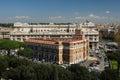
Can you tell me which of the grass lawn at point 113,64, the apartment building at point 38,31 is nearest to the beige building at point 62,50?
the grass lawn at point 113,64

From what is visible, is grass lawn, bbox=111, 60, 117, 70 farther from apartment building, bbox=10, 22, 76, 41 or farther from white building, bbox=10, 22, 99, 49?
apartment building, bbox=10, 22, 76, 41

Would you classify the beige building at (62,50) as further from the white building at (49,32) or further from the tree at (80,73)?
the white building at (49,32)

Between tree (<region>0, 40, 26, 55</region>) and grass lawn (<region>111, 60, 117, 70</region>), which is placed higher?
tree (<region>0, 40, 26, 55</region>)

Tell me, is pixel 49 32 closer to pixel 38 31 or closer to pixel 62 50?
pixel 38 31

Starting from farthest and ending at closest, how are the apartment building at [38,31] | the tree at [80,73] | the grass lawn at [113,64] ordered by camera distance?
the apartment building at [38,31]
the grass lawn at [113,64]
the tree at [80,73]

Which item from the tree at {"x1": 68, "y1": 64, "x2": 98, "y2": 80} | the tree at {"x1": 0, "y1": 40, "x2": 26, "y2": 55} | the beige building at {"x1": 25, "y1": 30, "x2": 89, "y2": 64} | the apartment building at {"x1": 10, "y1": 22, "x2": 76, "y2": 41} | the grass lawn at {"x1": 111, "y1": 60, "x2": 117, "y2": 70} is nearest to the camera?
the tree at {"x1": 68, "y1": 64, "x2": 98, "y2": 80}

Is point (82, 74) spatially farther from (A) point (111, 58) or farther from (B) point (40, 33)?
(B) point (40, 33)

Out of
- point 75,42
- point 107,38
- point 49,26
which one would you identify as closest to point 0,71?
point 75,42

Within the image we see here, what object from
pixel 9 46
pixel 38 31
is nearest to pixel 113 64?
pixel 9 46

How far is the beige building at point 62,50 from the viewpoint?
113 ft

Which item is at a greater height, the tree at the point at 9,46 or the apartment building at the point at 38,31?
the apartment building at the point at 38,31

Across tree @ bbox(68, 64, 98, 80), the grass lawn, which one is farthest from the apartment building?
tree @ bbox(68, 64, 98, 80)

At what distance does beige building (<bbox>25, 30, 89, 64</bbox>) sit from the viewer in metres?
34.4

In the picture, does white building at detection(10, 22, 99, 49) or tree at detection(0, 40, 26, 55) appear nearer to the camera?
tree at detection(0, 40, 26, 55)
